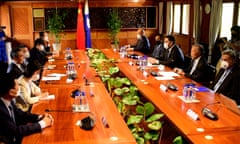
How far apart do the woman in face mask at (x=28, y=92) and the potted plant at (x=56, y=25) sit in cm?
677

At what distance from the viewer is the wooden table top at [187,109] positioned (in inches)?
96.5

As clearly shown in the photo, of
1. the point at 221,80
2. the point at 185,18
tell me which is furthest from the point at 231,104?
the point at 185,18

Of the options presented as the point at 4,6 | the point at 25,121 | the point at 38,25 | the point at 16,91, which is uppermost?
the point at 4,6

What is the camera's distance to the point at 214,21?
23.9 feet

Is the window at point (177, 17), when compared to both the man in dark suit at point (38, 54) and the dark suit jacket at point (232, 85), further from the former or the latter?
the dark suit jacket at point (232, 85)

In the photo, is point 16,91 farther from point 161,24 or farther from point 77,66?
point 161,24

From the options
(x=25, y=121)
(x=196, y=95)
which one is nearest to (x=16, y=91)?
(x=25, y=121)

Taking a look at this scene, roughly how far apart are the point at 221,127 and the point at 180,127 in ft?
1.12

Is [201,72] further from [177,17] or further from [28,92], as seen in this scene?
[177,17]

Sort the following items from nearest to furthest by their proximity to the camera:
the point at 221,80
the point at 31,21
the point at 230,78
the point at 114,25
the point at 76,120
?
the point at 76,120 → the point at 230,78 → the point at 221,80 → the point at 31,21 → the point at 114,25

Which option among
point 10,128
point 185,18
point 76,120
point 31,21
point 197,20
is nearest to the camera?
point 10,128

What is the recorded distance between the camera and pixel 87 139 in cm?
230

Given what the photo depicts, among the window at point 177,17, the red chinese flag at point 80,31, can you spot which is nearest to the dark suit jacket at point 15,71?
the red chinese flag at point 80,31

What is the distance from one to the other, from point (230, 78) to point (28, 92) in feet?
8.16
